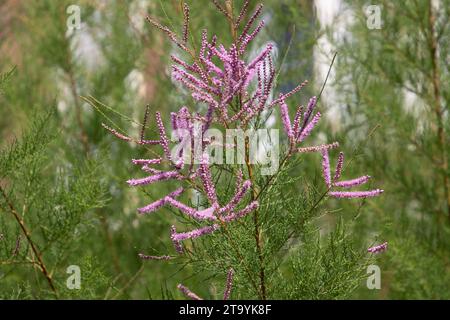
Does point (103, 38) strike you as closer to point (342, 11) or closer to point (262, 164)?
point (342, 11)

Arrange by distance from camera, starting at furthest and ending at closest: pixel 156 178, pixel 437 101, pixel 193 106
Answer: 1. pixel 437 101
2. pixel 193 106
3. pixel 156 178

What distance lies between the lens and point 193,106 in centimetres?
144

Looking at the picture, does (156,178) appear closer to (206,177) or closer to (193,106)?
(206,177)

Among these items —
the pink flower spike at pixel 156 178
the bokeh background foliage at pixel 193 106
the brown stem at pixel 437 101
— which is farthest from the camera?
the brown stem at pixel 437 101

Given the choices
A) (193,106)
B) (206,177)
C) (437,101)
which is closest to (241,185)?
(206,177)

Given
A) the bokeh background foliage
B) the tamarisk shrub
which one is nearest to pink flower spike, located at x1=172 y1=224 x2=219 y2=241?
the tamarisk shrub

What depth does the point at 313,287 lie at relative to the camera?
1.01m

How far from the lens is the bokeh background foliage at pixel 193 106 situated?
4.23 feet

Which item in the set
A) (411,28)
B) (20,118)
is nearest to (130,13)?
(20,118)

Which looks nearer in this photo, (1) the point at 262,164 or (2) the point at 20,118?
(1) the point at 262,164

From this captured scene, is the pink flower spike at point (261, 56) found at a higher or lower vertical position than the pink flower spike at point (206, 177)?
higher

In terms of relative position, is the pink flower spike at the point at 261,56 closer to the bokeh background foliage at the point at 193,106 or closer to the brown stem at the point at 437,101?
the bokeh background foliage at the point at 193,106

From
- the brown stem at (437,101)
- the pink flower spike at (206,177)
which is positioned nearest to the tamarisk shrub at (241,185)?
the pink flower spike at (206,177)
